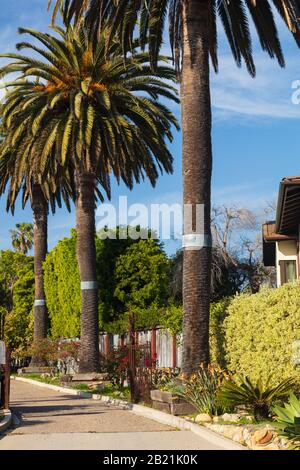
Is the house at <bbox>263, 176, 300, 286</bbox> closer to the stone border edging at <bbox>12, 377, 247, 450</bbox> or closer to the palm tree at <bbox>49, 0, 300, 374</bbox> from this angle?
the palm tree at <bbox>49, 0, 300, 374</bbox>

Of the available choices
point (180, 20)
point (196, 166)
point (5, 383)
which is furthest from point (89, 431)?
point (180, 20)

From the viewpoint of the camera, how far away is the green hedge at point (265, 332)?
48.3ft

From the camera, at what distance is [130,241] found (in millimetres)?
42406

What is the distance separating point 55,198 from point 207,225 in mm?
28855

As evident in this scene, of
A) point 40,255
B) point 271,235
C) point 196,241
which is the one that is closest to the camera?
point 196,241

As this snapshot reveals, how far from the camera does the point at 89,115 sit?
2975 centimetres

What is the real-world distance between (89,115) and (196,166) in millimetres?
11790

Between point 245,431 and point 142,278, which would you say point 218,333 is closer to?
point 245,431

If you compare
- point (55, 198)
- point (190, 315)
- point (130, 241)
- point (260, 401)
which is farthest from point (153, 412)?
point (55, 198)

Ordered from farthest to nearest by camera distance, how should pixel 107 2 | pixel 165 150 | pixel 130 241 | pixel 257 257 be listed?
pixel 257 257 < pixel 130 241 < pixel 165 150 < pixel 107 2

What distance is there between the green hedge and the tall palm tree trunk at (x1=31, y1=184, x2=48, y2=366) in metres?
28.6

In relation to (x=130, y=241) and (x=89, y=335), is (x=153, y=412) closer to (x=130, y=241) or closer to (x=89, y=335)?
(x=89, y=335)

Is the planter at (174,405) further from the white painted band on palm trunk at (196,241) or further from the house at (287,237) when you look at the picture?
the house at (287,237)

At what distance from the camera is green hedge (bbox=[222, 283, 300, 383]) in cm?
1473
